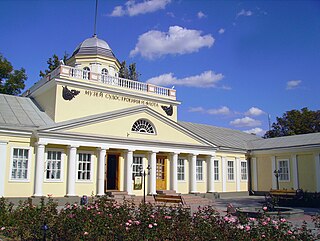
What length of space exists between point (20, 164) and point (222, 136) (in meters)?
17.7

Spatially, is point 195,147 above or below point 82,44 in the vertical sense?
below

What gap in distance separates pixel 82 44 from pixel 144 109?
26.2 feet

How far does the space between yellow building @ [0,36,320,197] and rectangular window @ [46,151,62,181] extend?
2.1 inches

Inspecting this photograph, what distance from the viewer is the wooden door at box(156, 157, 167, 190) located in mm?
23806

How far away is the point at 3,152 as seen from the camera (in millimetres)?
17859

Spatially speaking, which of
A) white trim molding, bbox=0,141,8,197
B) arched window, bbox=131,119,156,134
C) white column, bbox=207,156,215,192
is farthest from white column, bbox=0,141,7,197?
white column, bbox=207,156,215,192

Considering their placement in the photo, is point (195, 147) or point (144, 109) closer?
point (144, 109)

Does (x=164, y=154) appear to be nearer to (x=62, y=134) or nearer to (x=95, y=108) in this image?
(x=95, y=108)

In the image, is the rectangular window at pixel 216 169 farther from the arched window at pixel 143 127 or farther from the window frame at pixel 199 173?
the arched window at pixel 143 127

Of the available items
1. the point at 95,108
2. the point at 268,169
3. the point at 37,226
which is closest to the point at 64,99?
the point at 95,108

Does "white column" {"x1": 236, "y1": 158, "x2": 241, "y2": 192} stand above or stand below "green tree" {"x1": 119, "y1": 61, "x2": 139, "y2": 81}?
below

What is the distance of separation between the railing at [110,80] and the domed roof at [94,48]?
3311 mm

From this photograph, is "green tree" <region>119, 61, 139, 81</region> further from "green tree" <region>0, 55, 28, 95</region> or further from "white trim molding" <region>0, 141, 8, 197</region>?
"white trim molding" <region>0, 141, 8, 197</region>

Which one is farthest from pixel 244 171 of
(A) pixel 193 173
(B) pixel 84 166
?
(B) pixel 84 166
